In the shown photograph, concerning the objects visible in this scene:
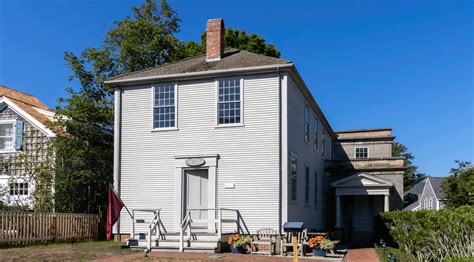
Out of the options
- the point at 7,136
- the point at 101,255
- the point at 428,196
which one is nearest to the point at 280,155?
the point at 101,255

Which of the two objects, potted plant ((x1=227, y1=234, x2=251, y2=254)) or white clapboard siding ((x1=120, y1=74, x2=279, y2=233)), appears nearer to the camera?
potted plant ((x1=227, y1=234, x2=251, y2=254))

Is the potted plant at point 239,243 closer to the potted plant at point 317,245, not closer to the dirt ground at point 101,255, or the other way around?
the dirt ground at point 101,255

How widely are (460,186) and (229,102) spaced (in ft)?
55.2

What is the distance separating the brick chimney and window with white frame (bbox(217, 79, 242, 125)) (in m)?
1.79

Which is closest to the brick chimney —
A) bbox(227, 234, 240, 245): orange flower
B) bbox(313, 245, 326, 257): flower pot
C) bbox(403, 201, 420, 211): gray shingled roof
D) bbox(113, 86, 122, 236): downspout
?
bbox(113, 86, 122, 236): downspout

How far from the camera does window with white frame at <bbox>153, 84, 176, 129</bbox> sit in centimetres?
2052

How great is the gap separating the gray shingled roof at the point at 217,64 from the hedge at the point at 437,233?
707 cm

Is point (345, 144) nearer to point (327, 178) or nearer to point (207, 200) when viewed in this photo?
point (327, 178)

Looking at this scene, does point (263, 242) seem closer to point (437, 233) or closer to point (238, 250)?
point (238, 250)

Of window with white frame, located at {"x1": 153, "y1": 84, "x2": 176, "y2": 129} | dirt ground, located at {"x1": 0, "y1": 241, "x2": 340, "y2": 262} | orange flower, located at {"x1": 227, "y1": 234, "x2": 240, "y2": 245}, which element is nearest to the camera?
dirt ground, located at {"x1": 0, "y1": 241, "x2": 340, "y2": 262}

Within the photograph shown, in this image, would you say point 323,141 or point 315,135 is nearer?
point 315,135

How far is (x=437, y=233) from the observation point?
591 inches

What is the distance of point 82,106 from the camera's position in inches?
1091

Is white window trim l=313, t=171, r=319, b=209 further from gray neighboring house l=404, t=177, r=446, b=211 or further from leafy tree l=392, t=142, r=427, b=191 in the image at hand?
leafy tree l=392, t=142, r=427, b=191
